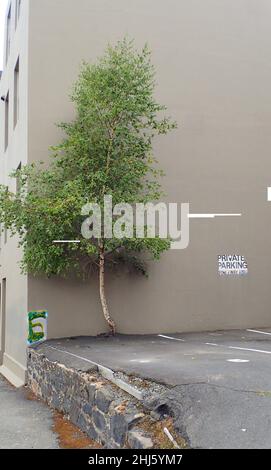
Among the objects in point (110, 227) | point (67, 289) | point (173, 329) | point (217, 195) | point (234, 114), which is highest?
point (234, 114)

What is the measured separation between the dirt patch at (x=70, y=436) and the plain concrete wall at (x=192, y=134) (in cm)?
487

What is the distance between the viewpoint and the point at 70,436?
7.64 meters

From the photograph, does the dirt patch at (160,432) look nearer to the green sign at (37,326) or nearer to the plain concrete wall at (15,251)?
the green sign at (37,326)

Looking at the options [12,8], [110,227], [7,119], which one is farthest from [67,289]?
[12,8]

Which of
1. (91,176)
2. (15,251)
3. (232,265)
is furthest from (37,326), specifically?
(232,265)

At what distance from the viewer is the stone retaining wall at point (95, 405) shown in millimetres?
5863

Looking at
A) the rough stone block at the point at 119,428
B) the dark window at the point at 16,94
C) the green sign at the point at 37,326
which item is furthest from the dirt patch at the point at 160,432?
the dark window at the point at 16,94

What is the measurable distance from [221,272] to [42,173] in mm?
5680

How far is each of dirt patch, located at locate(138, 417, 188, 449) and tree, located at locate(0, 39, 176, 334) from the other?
6.35 meters

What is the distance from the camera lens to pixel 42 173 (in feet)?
40.8

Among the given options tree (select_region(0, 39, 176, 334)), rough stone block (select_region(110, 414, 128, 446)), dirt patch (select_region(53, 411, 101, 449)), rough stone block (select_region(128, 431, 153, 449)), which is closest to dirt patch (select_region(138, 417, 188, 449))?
rough stone block (select_region(128, 431, 153, 449))

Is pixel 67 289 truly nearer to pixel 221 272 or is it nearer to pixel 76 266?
pixel 76 266

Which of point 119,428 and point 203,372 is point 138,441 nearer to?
point 119,428

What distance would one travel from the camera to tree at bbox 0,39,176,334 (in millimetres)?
11945
